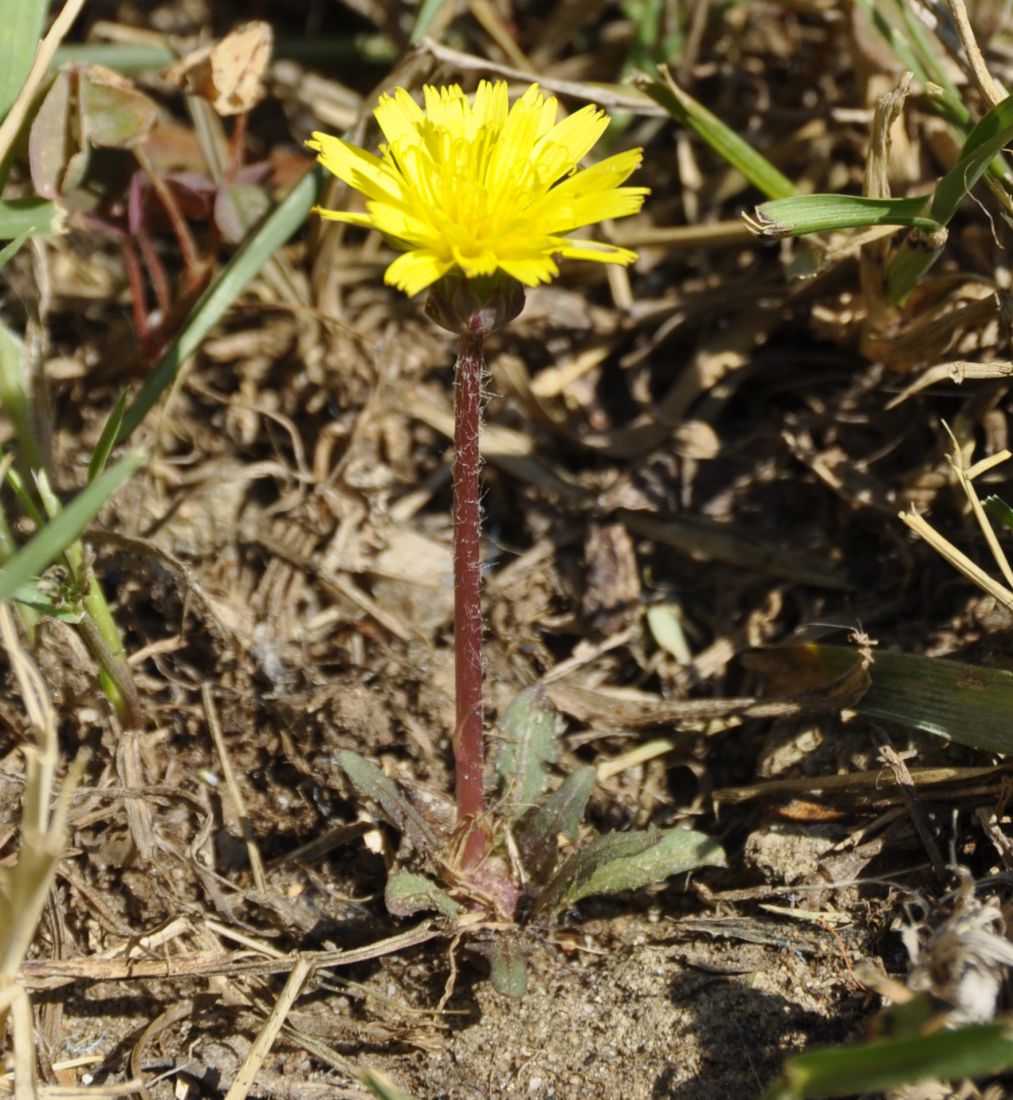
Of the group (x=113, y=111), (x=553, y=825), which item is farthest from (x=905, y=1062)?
(x=113, y=111)

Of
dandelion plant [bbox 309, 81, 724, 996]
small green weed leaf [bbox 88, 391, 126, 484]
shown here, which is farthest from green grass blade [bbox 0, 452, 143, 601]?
dandelion plant [bbox 309, 81, 724, 996]

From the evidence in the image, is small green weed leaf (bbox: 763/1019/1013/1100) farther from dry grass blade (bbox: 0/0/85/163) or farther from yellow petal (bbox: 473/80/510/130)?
dry grass blade (bbox: 0/0/85/163)

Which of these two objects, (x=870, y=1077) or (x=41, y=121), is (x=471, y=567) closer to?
(x=870, y=1077)

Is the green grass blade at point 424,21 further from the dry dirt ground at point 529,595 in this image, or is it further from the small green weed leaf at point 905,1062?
the small green weed leaf at point 905,1062

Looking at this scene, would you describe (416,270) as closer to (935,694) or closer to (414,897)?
(414,897)

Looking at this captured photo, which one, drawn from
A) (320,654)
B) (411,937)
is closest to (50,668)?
(320,654)

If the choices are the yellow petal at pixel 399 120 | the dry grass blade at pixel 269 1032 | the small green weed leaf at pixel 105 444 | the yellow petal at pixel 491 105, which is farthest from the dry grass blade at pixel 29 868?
the yellow petal at pixel 491 105

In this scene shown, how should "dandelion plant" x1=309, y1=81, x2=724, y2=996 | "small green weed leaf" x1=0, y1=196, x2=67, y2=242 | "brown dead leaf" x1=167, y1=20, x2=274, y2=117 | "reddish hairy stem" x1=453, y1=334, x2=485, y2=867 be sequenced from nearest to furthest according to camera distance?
"dandelion plant" x1=309, y1=81, x2=724, y2=996, "reddish hairy stem" x1=453, y1=334, x2=485, y2=867, "small green weed leaf" x1=0, y1=196, x2=67, y2=242, "brown dead leaf" x1=167, y1=20, x2=274, y2=117
